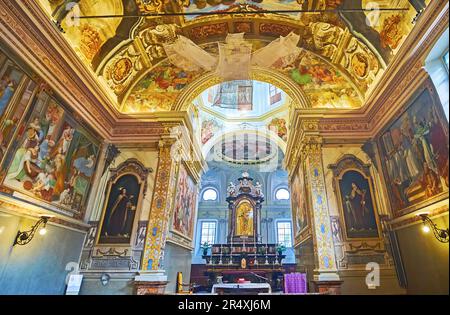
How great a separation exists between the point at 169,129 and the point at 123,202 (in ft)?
8.61

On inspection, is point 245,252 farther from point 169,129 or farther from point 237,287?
point 169,129

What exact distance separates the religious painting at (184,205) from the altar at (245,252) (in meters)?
2.45

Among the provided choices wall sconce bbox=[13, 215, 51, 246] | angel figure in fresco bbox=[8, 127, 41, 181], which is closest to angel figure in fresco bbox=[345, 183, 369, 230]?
wall sconce bbox=[13, 215, 51, 246]

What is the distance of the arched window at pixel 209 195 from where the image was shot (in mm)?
21073

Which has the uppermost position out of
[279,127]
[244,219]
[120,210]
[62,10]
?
[279,127]

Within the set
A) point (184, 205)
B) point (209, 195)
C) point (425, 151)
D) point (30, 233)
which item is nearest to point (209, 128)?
point (184, 205)

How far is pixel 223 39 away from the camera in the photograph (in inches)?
305

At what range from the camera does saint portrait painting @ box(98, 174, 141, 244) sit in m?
6.33

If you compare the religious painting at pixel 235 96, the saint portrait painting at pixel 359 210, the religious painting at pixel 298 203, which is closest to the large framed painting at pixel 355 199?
the saint portrait painting at pixel 359 210

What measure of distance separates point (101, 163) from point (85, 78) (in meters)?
2.39

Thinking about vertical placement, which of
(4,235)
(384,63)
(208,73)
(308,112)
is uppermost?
(208,73)

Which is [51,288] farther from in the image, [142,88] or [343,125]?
[343,125]

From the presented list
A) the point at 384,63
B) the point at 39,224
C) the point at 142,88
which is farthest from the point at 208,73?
the point at 39,224
